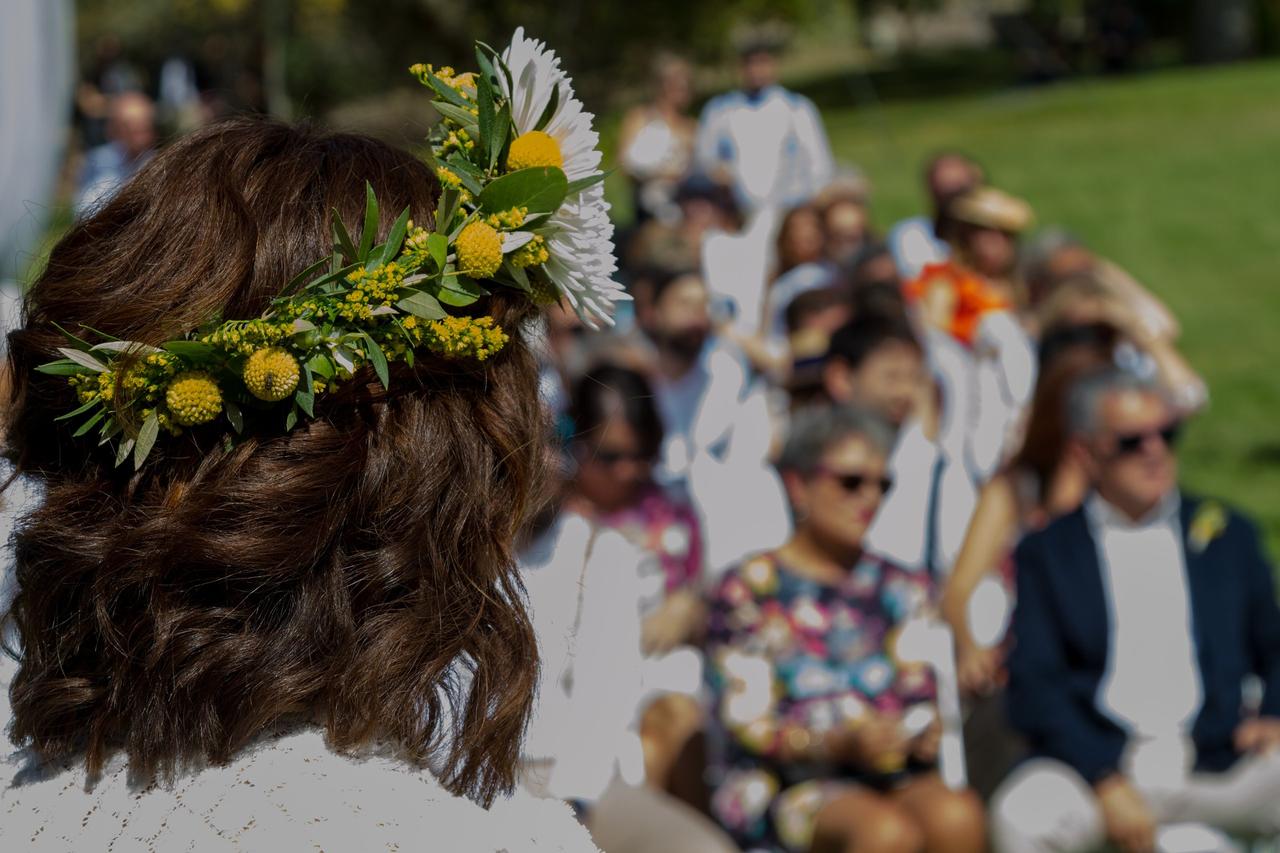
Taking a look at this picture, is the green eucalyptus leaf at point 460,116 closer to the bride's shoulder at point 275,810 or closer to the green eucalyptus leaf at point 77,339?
the green eucalyptus leaf at point 77,339

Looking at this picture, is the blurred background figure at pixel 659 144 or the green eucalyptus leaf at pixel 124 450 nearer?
the green eucalyptus leaf at pixel 124 450

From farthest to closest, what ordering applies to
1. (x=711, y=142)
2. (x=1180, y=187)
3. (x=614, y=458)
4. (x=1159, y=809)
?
(x=1180, y=187)
(x=711, y=142)
(x=614, y=458)
(x=1159, y=809)

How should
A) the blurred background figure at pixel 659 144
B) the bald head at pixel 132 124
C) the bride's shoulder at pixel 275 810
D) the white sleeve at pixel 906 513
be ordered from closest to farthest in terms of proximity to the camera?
the bride's shoulder at pixel 275 810 → the white sleeve at pixel 906 513 → the bald head at pixel 132 124 → the blurred background figure at pixel 659 144

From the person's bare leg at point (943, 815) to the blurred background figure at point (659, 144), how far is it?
6.44 m

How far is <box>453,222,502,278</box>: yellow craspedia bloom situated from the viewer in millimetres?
1375

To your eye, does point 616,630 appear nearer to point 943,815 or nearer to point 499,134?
point 499,134

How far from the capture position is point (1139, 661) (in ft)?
13.5

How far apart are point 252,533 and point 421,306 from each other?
25cm

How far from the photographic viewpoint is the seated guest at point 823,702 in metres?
3.87

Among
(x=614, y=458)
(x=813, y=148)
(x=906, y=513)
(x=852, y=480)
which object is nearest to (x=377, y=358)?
(x=852, y=480)

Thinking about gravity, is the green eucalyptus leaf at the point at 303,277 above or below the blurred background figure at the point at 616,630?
above

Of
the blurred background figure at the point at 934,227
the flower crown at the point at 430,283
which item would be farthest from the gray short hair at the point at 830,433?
the blurred background figure at the point at 934,227

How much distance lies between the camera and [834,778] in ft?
12.9

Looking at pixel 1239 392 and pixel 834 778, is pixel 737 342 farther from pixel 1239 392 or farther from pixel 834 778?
pixel 1239 392
